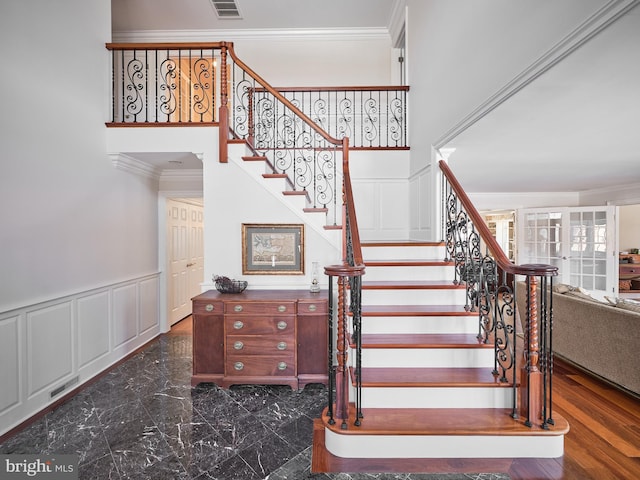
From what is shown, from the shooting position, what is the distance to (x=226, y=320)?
3.26 meters

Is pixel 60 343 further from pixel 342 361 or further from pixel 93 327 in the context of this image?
pixel 342 361

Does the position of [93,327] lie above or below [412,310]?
below

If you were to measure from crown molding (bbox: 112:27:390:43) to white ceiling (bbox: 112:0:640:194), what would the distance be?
9 centimetres

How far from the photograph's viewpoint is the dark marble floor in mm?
2105

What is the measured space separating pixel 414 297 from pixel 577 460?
153 centimetres

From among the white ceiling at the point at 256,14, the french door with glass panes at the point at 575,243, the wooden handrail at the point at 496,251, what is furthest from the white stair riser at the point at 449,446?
the white ceiling at the point at 256,14

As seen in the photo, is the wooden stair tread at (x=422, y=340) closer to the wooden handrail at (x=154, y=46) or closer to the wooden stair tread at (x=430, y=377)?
the wooden stair tread at (x=430, y=377)

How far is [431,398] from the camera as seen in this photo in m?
2.32

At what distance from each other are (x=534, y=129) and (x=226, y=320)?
3.23 metres

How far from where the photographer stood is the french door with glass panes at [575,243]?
6.23 m

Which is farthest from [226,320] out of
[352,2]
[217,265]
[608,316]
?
[352,2]

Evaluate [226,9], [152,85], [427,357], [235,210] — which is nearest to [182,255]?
[235,210]

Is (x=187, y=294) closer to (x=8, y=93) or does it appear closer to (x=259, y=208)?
(x=259, y=208)

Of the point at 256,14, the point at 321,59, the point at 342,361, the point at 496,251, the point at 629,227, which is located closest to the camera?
the point at 342,361
